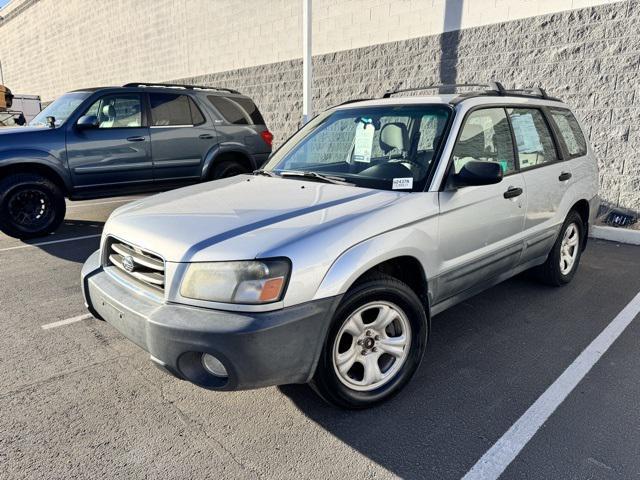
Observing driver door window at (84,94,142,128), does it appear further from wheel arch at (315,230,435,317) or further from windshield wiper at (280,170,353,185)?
wheel arch at (315,230,435,317)

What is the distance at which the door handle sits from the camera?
3541mm

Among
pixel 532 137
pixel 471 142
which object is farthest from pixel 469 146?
pixel 532 137

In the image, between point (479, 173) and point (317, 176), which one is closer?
point (479, 173)

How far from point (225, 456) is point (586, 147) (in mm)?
4321

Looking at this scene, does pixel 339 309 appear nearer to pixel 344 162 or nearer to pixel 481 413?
pixel 481 413

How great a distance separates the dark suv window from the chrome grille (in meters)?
4.71

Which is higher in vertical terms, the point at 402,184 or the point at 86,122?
the point at 86,122

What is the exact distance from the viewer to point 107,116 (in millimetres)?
6926

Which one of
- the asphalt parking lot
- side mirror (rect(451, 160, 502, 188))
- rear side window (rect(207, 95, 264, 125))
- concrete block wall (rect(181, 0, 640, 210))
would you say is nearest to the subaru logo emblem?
the asphalt parking lot

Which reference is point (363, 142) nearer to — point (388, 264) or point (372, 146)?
point (372, 146)

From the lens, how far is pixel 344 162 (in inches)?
140

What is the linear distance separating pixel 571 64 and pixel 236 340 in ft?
23.4

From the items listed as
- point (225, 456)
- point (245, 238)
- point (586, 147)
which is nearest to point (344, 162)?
point (245, 238)

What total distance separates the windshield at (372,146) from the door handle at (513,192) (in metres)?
0.73
